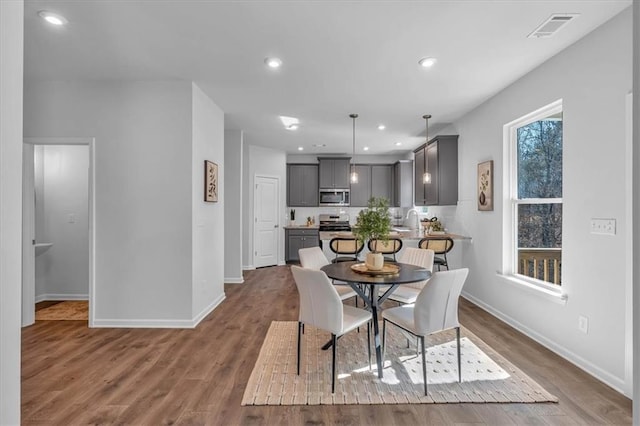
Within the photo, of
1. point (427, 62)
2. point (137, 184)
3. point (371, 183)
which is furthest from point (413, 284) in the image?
point (371, 183)

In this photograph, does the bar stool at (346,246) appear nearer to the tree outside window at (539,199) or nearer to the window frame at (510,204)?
the window frame at (510,204)

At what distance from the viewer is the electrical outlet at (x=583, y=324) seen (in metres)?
2.54

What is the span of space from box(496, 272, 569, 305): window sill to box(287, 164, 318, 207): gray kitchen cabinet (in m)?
4.73

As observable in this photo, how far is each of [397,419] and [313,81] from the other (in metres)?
3.16

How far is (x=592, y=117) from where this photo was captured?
8.17 ft

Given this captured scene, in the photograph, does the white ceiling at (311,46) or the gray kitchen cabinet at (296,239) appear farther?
the gray kitchen cabinet at (296,239)

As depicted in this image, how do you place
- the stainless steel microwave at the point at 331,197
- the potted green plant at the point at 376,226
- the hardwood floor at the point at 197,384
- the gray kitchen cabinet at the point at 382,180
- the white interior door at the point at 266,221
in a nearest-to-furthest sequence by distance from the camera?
the hardwood floor at the point at 197,384 < the potted green plant at the point at 376,226 < the white interior door at the point at 266,221 < the stainless steel microwave at the point at 331,197 < the gray kitchen cabinet at the point at 382,180

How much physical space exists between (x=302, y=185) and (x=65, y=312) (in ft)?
16.4

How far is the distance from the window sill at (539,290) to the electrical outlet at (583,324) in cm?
18

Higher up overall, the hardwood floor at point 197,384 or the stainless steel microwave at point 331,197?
the stainless steel microwave at point 331,197

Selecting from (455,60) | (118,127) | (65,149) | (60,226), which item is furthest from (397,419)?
(65,149)

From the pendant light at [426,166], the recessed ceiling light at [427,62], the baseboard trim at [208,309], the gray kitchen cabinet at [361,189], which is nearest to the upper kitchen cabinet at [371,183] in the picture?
the gray kitchen cabinet at [361,189]

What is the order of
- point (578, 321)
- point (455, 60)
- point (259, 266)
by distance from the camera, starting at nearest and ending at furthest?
1. point (578, 321)
2. point (455, 60)
3. point (259, 266)

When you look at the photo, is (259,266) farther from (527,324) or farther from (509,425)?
(509,425)
